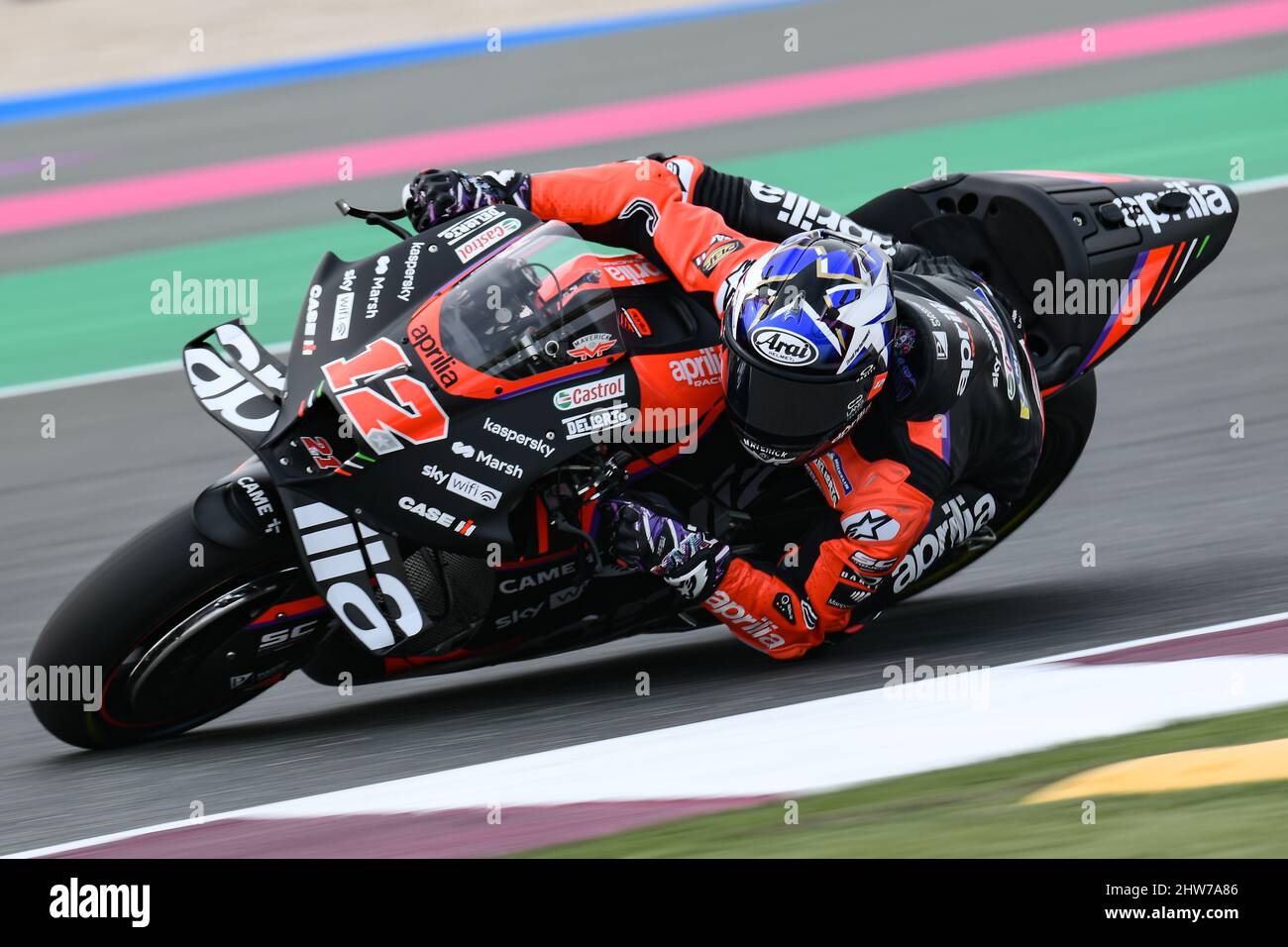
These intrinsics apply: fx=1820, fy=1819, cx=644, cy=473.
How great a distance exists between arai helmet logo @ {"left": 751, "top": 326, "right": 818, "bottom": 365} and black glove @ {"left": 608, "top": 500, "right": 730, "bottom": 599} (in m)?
0.55

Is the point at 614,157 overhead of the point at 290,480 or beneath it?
overhead

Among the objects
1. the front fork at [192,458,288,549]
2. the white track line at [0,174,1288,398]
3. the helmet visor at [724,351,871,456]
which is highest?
the white track line at [0,174,1288,398]

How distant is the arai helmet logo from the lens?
465 cm

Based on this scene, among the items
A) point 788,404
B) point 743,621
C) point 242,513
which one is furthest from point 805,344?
point 242,513

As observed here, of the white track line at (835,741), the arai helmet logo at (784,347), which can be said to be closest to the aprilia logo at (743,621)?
the white track line at (835,741)

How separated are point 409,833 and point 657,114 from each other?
983 centimetres

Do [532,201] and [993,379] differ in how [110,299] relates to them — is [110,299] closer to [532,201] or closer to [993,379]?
[532,201]

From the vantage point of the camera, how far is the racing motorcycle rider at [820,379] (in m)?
4.75

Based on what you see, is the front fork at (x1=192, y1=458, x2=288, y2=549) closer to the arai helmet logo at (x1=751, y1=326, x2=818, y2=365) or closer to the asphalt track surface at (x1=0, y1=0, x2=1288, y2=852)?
the asphalt track surface at (x1=0, y1=0, x2=1288, y2=852)

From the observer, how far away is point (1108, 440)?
25.5 feet

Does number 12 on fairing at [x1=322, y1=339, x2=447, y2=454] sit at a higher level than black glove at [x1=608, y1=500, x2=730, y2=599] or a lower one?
higher

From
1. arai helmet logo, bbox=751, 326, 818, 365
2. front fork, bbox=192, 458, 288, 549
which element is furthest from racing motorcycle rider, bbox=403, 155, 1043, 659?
front fork, bbox=192, 458, 288, 549
